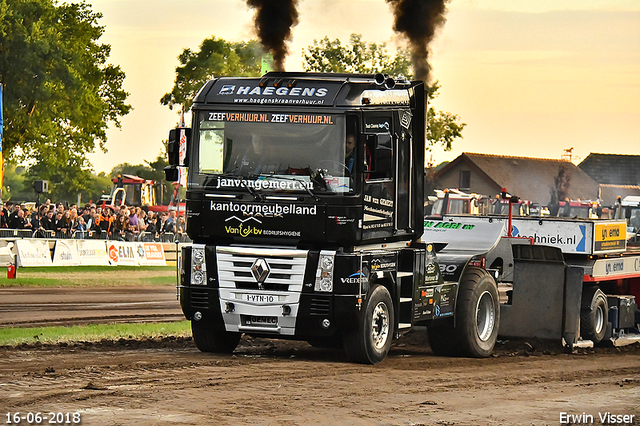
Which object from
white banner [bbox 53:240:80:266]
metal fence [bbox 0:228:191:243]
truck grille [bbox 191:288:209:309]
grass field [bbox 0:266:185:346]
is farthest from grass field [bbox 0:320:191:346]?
metal fence [bbox 0:228:191:243]

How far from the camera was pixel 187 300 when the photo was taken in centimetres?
1309

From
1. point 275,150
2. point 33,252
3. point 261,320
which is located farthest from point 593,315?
point 33,252

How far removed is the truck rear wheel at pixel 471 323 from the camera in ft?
48.1

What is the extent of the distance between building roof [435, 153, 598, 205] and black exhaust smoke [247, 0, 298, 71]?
60.8 metres

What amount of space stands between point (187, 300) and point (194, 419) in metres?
4.21

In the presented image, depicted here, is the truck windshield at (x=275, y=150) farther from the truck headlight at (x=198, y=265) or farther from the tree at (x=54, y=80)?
the tree at (x=54, y=80)

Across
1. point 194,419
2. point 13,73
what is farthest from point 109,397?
point 13,73

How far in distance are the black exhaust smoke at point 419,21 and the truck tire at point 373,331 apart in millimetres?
5629

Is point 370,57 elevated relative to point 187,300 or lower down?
elevated

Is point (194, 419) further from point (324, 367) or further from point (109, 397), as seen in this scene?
point (324, 367)

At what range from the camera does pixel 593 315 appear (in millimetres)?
16312

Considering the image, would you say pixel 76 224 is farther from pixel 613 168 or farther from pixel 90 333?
pixel 613 168

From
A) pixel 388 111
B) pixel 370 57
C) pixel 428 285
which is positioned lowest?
pixel 428 285

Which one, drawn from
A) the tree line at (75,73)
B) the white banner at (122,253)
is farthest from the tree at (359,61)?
the white banner at (122,253)
